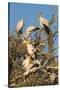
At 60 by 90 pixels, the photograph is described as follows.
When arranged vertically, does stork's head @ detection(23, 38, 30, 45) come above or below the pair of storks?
below

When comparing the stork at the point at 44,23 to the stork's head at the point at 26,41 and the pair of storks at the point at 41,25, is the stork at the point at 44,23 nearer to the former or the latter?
the pair of storks at the point at 41,25

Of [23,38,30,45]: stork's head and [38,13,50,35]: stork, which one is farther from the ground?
[38,13,50,35]: stork

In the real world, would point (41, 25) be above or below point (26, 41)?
above

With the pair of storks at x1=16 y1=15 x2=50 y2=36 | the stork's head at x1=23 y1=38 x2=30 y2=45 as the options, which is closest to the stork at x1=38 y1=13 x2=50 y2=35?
the pair of storks at x1=16 y1=15 x2=50 y2=36

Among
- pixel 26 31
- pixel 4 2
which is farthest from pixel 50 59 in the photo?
pixel 4 2

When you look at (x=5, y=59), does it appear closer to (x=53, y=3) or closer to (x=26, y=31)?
(x=26, y=31)

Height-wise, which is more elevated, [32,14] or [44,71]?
[32,14]

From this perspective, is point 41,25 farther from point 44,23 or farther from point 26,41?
point 26,41

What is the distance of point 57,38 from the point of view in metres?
2.03

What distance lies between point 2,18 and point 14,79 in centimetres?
49

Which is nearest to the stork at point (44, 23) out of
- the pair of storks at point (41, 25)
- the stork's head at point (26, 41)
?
the pair of storks at point (41, 25)

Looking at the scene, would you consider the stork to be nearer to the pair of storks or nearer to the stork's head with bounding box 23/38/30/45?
the pair of storks

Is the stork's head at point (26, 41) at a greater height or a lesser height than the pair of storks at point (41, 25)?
lesser

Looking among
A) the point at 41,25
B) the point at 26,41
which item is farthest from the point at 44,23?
the point at 26,41
